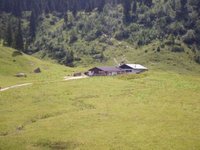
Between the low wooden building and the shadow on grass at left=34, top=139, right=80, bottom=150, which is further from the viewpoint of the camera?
the low wooden building

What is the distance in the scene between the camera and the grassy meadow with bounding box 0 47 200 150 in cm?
6238

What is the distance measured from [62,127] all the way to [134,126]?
1423 cm

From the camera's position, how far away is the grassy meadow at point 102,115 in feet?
205

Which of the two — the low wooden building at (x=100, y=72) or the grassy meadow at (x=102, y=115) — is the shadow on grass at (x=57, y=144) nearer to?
the grassy meadow at (x=102, y=115)

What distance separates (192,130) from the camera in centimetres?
6875

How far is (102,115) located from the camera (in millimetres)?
79875

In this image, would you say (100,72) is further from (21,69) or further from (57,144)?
(57,144)

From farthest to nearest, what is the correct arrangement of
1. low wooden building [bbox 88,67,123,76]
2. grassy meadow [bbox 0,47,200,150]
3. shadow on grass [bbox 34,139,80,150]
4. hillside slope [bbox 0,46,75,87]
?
low wooden building [bbox 88,67,123,76], hillside slope [bbox 0,46,75,87], grassy meadow [bbox 0,47,200,150], shadow on grass [bbox 34,139,80,150]

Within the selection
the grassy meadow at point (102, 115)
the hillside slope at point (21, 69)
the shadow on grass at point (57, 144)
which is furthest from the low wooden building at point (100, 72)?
the shadow on grass at point (57, 144)

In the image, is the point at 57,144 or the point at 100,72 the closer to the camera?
the point at 57,144

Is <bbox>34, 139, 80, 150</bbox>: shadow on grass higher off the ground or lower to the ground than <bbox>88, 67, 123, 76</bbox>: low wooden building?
lower

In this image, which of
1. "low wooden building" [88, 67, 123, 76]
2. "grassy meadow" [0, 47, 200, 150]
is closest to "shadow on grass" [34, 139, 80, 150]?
"grassy meadow" [0, 47, 200, 150]

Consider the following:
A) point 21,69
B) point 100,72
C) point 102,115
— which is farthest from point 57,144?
point 21,69

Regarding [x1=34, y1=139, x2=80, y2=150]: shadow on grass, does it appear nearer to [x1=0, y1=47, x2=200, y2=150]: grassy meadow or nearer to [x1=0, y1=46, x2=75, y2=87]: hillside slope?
[x1=0, y1=47, x2=200, y2=150]: grassy meadow
